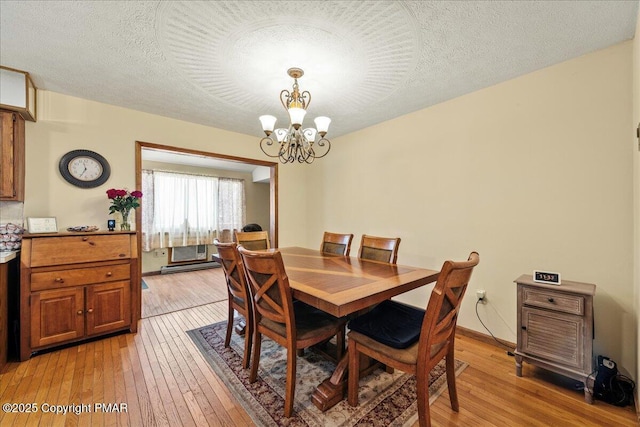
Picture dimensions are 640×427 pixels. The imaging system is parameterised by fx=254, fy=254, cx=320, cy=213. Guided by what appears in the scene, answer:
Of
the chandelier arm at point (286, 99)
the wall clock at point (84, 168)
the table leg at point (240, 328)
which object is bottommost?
the table leg at point (240, 328)

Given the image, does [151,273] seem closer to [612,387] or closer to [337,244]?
[337,244]

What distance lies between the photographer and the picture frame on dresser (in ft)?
7.64

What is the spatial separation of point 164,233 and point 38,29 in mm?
4366

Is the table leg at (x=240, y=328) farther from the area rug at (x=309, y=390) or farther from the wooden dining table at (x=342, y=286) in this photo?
the wooden dining table at (x=342, y=286)

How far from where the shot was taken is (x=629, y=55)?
1.78m

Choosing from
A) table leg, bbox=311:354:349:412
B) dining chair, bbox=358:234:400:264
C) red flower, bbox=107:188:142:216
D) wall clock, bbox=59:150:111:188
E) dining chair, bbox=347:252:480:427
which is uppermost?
wall clock, bbox=59:150:111:188

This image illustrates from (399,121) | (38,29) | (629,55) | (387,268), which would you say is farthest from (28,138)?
(629,55)

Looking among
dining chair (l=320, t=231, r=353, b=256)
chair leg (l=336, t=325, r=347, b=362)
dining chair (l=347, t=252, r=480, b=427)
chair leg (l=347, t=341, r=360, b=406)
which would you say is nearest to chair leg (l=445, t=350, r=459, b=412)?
dining chair (l=347, t=252, r=480, b=427)

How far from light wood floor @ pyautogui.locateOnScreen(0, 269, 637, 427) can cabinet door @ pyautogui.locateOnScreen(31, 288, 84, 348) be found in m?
0.14

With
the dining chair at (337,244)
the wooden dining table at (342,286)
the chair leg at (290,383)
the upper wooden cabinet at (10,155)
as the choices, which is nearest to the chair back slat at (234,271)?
the wooden dining table at (342,286)

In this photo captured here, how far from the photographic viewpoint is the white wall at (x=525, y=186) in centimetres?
182

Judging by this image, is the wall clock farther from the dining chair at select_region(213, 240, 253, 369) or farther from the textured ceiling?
the dining chair at select_region(213, 240, 253, 369)

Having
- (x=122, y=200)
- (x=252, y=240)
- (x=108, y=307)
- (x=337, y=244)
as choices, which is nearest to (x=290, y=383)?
(x=337, y=244)

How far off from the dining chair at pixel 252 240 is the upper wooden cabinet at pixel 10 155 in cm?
195
